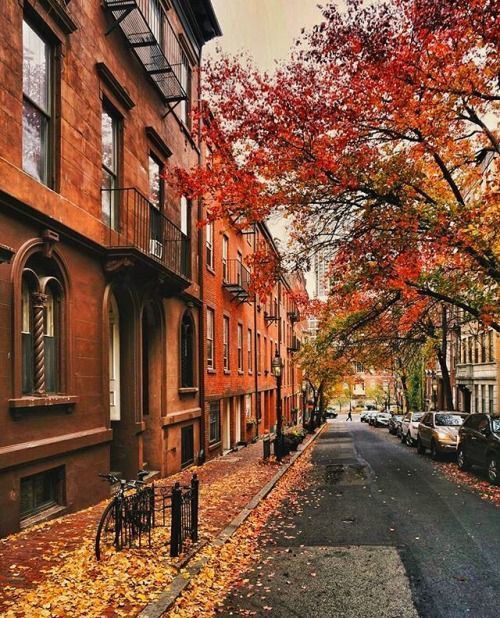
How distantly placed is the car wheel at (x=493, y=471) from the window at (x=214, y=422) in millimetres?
8775

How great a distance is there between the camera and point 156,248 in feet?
46.7

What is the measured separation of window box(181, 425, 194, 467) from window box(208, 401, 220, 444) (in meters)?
2.18

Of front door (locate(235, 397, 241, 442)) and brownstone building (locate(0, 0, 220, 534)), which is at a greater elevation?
brownstone building (locate(0, 0, 220, 534))

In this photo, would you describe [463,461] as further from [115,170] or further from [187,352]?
[115,170]

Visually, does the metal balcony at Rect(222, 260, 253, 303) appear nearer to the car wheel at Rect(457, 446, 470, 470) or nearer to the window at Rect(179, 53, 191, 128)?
the window at Rect(179, 53, 191, 128)

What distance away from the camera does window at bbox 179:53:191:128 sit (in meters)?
18.1

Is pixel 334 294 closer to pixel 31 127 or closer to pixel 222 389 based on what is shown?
pixel 222 389

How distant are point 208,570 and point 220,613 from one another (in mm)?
1247

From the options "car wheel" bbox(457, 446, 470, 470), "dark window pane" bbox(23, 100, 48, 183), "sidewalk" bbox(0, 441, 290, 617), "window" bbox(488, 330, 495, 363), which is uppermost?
"dark window pane" bbox(23, 100, 48, 183)

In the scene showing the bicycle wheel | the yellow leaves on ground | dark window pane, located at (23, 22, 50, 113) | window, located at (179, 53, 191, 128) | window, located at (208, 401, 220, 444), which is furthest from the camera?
window, located at (208, 401, 220, 444)

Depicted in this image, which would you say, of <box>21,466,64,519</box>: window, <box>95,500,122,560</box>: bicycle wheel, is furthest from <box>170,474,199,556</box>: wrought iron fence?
<box>21,466,64,519</box>: window

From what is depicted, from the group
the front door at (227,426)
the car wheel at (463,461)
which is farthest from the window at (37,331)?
the front door at (227,426)

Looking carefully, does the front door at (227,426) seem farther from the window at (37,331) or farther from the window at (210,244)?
the window at (37,331)

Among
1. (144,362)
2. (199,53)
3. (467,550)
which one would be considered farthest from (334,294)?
(467,550)
